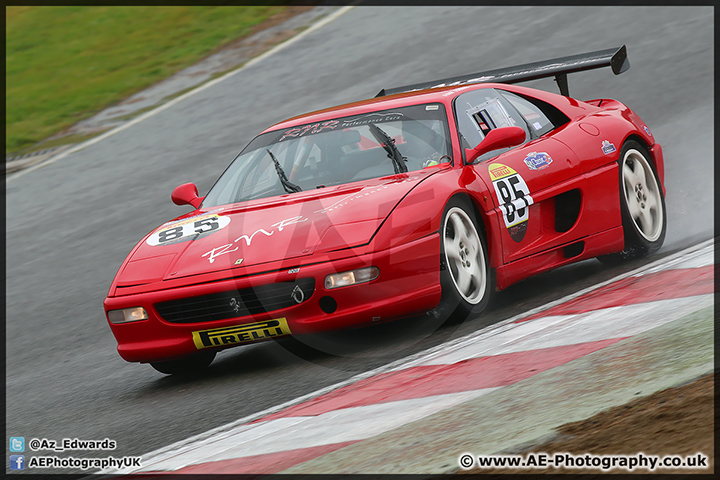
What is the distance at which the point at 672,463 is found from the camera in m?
2.34

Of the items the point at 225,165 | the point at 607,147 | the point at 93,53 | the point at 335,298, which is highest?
the point at 93,53

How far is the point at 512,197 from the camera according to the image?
5496 mm

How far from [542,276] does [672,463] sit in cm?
418

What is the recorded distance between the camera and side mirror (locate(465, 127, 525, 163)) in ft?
17.6

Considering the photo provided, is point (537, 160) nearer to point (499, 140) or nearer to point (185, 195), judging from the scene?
point (499, 140)

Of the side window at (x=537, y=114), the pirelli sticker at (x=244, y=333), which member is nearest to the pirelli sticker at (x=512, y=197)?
the side window at (x=537, y=114)

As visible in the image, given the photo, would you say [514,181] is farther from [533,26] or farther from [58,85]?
[58,85]

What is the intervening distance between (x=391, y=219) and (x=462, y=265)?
→ 20.6 inches

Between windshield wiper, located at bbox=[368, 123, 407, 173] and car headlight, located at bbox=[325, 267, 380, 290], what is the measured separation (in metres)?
1.02

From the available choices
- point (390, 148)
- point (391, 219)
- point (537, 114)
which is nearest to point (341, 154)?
point (390, 148)

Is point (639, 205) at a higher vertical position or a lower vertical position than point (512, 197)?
lower

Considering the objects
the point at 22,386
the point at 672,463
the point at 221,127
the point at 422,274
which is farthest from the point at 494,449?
the point at 221,127

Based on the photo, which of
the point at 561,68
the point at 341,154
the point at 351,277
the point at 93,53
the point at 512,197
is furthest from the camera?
the point at 93,53

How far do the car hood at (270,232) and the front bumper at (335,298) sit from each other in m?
0.10
